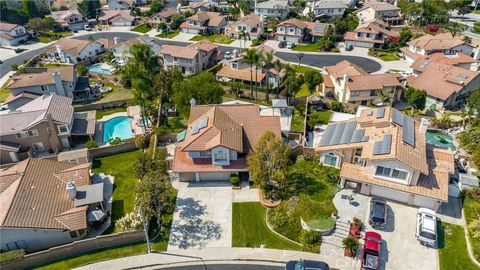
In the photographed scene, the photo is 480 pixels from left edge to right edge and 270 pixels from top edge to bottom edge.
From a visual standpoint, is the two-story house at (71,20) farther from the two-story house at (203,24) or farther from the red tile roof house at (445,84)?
the red tile roof house at (445,84)

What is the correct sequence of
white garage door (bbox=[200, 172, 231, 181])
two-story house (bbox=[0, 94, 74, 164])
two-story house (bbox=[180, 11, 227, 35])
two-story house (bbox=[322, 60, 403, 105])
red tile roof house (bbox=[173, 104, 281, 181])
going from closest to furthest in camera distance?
red tile roof house (bbox=[173, 104, 281, 181]) < white garage door (bbox=[200, 172, 231, 181]) < two-story house (bbox=[0, 94, 74, 164]) < two-story house (bbox=[322, 60, 403, 105]) < two-story house (bbox=[180, 11, 227, 35])

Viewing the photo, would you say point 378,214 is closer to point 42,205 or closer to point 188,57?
point 42,205

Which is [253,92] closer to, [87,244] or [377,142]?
[377,142]

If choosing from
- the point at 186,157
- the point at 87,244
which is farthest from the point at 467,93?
the point at 87,244

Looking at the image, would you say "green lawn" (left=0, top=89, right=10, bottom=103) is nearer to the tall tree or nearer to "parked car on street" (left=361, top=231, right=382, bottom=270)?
the tall tree

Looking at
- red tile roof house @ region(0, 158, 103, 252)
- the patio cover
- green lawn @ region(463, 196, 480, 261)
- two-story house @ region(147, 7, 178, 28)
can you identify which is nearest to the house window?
red tile roof house @ region(0, 158, 103, 252)

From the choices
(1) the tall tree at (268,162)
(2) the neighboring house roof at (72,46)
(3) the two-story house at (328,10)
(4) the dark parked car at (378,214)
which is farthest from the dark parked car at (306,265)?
(3) the two-story house at (328,10)
